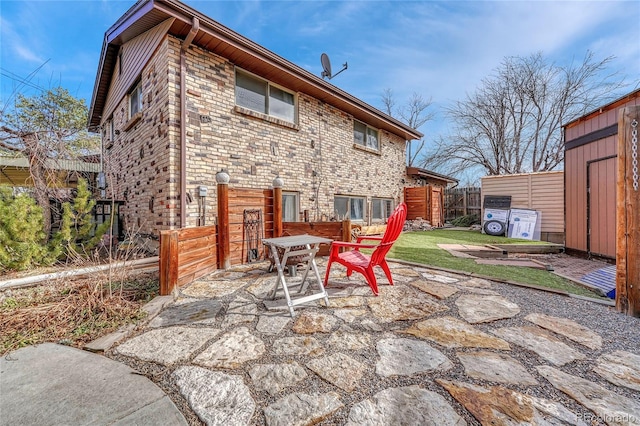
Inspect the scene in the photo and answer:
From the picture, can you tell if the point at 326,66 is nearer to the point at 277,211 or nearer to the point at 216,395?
the point at 277,211

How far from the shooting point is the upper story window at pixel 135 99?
5.94 metres

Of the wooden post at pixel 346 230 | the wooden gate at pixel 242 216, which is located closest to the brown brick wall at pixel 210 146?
the wooden gate at pixel 242 216

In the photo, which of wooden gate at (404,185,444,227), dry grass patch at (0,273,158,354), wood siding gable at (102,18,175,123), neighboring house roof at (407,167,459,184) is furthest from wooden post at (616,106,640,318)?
neighboring house roof at (407,167,459,184)

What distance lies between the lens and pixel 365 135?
9.08m

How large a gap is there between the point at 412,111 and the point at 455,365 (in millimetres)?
21799

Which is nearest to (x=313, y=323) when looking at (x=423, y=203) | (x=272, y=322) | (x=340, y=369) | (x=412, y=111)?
(x=272, y=322)

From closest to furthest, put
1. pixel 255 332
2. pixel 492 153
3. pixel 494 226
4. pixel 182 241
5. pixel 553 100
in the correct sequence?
pixel 255 332
pixel 182 241
pixel 494 226
pixel 553 100
pixel 492 153

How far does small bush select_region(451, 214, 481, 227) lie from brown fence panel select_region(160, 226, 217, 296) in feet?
38.8

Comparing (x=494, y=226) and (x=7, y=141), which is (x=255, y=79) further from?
(x=494, y=226)

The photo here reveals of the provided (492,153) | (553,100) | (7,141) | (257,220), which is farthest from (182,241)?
(553,100)

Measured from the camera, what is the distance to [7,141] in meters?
4.38

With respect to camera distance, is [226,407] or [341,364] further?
[341,364]

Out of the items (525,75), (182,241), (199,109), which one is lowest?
(182,241)

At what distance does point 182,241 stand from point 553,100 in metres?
17.8
